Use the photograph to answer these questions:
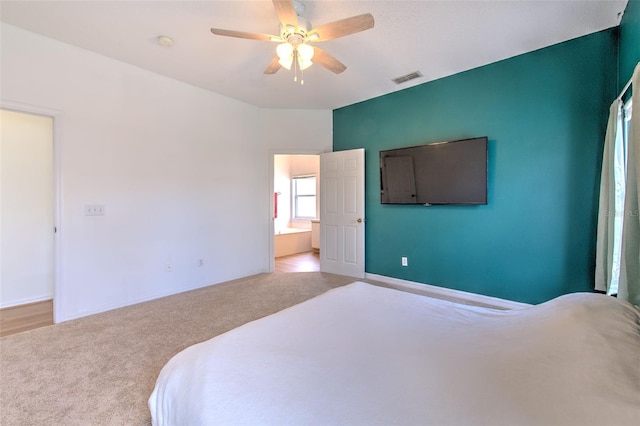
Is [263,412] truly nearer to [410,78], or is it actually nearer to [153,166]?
[153,166]

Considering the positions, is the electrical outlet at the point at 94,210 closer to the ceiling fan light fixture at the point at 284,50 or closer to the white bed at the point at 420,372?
the ceiling fan light fixture at the point at 284,50

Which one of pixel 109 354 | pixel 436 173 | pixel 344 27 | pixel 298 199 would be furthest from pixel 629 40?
pixel 298 199

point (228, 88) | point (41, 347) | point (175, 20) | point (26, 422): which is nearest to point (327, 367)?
point (26, 422)

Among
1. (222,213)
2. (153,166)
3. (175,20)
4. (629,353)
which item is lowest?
A: (629,353)

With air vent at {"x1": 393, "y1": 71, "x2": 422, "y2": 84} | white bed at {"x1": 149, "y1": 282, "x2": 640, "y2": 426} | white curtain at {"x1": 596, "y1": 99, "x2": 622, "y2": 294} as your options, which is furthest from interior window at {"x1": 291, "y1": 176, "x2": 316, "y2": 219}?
white bed at {"x1": 149, "y1": 282, "x2": 640, "y2": 426}

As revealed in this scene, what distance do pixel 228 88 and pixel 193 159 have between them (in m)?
1.08

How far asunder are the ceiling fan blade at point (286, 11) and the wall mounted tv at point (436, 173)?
2.27 meters

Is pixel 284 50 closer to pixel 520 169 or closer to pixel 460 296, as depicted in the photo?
pixel 520 169

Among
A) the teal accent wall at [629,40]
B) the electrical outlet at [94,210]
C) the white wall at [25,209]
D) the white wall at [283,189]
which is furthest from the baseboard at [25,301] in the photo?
the teal accent wall at [629,40]

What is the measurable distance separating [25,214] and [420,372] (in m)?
4.62

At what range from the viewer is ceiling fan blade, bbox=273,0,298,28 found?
5.85 feet

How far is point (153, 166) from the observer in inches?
135

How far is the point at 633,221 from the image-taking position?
1.61 m

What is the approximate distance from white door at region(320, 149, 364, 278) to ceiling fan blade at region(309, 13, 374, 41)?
229 cm
